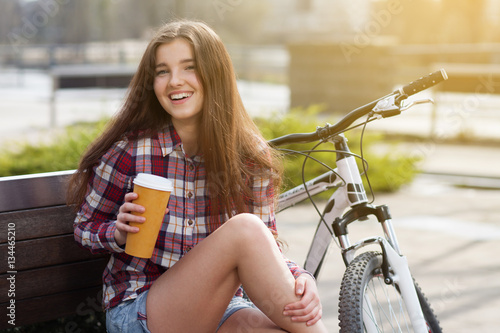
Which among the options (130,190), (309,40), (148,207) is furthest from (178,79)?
(309,40)

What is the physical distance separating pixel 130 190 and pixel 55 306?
1.93ft

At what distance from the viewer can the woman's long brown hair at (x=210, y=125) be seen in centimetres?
229

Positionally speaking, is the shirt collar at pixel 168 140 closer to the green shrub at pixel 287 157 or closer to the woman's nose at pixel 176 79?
the woman's nose at pixel 176 79

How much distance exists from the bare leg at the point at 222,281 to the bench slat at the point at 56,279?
46cm

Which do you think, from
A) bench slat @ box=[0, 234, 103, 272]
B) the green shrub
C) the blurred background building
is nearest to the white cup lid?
bench slat @ box=[0, 234, 103, 272]

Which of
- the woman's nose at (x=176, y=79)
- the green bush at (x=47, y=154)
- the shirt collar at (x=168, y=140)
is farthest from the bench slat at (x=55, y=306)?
the green bush at (x=47, y=154)

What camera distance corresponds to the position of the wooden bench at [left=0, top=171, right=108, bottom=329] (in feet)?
7.66

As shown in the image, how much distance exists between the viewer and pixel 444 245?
5.00 m

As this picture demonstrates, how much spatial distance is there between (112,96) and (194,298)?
10783mm

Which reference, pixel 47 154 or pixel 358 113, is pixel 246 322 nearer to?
pixel 358 113

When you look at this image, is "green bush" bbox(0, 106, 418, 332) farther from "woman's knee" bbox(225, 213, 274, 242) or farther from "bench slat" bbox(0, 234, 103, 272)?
"woman's knee" bbox(225, 213, 274, 242)

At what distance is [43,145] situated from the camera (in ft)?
20.7

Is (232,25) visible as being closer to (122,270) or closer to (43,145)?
(43,145)

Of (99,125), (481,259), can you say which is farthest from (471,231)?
(99,125)
